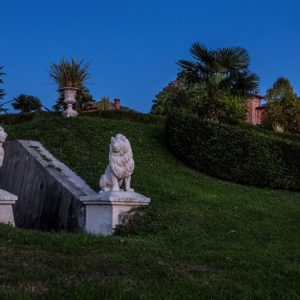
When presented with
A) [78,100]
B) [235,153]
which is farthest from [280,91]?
[235,153]

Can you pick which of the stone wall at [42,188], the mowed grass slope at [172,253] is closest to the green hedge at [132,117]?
the stone wall at [42,188]

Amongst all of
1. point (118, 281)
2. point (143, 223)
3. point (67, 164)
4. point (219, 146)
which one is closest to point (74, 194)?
point (143, 223)

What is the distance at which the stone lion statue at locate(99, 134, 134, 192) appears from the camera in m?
8.60

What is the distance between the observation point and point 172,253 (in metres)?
6.63

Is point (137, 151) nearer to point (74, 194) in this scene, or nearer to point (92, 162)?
point (92, 162)

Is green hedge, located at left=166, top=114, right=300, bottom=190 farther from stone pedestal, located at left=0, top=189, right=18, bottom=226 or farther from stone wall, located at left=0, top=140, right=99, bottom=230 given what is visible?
stone pedestal, located at left=0, top=189, right=18, bottom=226

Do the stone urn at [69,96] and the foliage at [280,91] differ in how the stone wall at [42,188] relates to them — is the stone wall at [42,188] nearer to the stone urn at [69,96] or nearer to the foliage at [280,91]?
the stone urn at [69,96]

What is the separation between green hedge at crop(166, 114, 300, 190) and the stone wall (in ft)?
13.5

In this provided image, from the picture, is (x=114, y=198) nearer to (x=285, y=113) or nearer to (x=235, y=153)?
(x=235, y=153)

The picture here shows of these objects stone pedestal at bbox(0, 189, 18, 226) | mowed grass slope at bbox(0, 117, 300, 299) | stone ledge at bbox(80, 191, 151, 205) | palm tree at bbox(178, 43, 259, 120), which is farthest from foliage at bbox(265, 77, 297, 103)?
stone pedestal at bbox(0, 189, 18, 226)

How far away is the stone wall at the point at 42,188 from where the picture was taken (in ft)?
31.9

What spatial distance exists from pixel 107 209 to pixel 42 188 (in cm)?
286

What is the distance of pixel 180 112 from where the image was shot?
1545 cm

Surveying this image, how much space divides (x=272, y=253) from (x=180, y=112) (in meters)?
8.72
